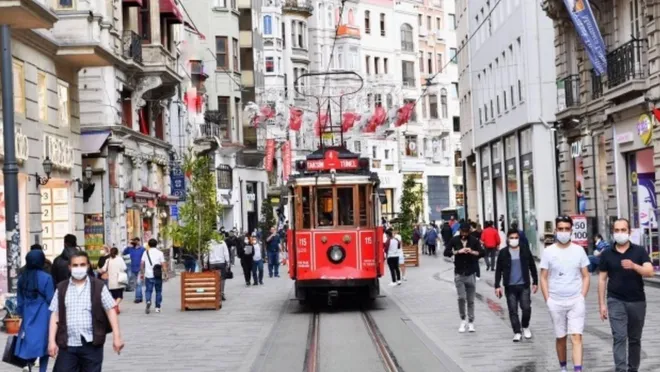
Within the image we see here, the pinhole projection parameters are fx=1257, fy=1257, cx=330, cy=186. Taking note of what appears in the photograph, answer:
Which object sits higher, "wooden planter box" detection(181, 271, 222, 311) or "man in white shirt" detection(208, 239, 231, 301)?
"man in white shirt" detection(208, 239, 231, 301)

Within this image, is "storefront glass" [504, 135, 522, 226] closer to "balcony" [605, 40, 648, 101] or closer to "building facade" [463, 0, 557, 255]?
"building facade" [463, 0, 557, 255]

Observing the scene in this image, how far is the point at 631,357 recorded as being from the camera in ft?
43.5

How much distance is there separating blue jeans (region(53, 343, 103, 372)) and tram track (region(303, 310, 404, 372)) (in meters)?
5.30

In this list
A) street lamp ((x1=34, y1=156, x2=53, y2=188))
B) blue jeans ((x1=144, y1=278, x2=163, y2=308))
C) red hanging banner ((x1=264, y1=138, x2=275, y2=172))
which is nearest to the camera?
blue jeans ((x1=144, y1=278, x2=163, y2=308))

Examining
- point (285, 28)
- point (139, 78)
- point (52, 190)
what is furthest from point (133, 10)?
point (285, 28)

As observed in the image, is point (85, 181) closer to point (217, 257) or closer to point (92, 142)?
point (92, 142)

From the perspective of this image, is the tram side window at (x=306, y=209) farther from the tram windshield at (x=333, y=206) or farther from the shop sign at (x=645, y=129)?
the shop sign at (x=645, y=129)

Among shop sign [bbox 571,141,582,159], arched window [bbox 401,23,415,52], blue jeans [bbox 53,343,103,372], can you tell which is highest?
arched window [bbox 401,23,415,52]

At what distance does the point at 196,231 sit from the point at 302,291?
16.2 feet

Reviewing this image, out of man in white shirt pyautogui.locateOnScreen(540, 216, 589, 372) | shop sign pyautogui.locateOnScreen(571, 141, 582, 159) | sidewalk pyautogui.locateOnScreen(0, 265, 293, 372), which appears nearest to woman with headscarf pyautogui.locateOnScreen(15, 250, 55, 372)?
sidewalk pyautogui.locateOnScreen(0, 265, 293, 372)

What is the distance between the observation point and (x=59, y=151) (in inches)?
1225

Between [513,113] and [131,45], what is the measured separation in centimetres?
1620

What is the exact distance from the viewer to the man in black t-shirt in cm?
1309

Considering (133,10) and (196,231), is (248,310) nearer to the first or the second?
(196,231)
